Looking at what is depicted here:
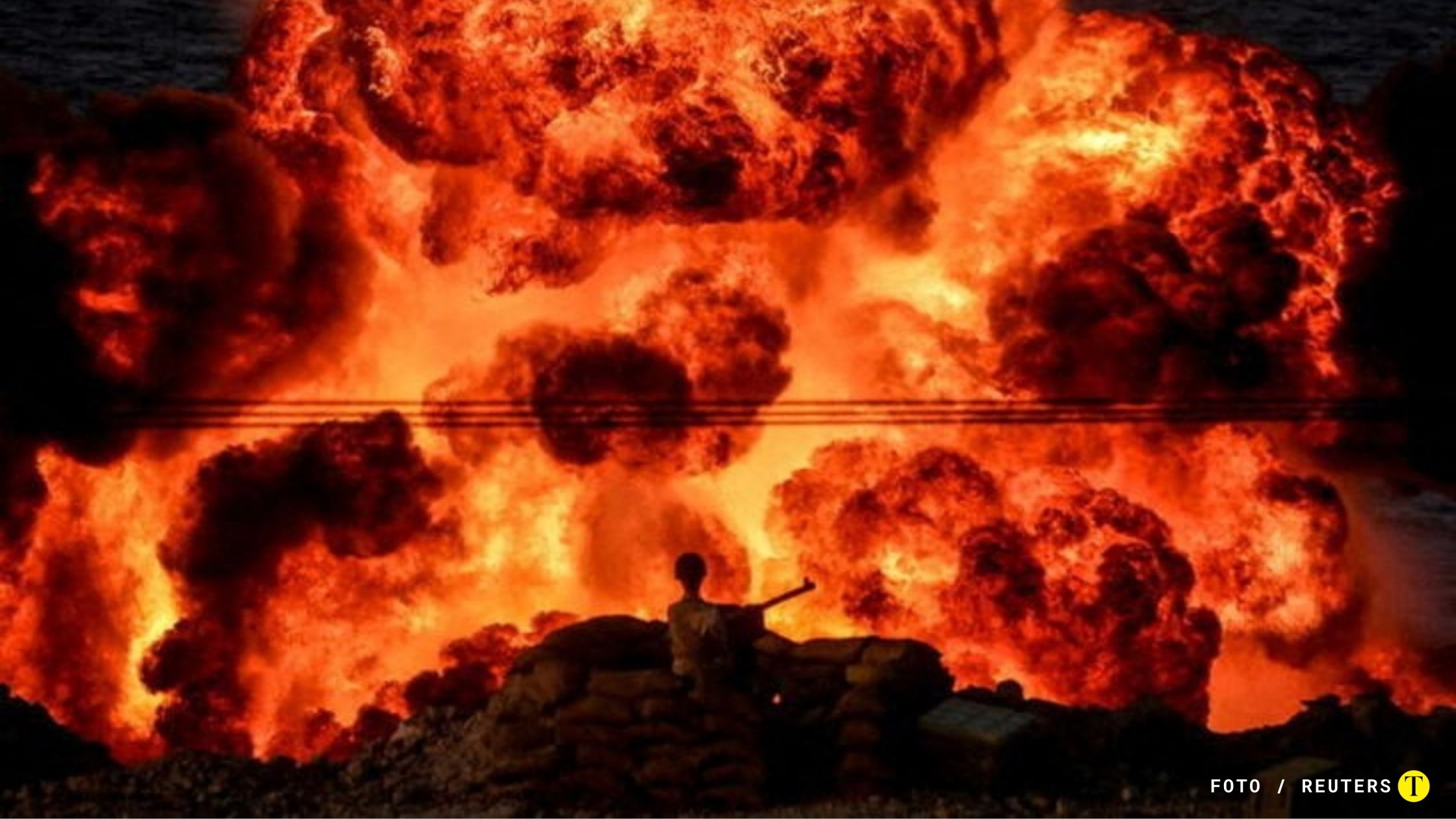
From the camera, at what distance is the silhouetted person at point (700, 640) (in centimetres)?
1753

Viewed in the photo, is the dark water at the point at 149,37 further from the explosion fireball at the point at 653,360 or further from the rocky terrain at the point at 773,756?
the rocky terrain at the point at 773,756

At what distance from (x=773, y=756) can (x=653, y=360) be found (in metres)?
11.2

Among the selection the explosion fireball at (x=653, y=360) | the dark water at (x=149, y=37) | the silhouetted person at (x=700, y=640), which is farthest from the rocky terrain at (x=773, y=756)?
the dark water at (x=149, y=37)

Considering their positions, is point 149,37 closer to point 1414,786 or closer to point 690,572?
point 690,572

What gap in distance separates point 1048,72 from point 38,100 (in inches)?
698

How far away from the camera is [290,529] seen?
28422mm

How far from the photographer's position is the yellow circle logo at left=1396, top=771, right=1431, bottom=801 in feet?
57.4

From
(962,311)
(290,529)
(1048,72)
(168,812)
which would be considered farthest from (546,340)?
(168,812)

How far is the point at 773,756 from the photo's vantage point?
58.5 feet

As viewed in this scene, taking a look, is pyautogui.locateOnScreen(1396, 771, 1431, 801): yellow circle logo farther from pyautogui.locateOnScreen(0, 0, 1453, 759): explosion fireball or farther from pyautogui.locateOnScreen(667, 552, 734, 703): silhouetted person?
pyautogui.locateOnScreen(0, 0, 1453, 759): explosion fireball

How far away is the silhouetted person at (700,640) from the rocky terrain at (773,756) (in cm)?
16

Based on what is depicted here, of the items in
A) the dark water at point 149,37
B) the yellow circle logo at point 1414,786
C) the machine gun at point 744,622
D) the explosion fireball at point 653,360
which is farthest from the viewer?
the dark water at point 149,37

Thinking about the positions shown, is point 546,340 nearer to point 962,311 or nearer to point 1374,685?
point 962,311

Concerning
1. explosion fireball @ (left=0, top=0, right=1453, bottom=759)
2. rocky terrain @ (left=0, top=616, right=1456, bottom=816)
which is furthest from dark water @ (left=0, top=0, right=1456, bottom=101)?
rocky terrain @ (left=0, top=616, right=1456, bottom=816)
